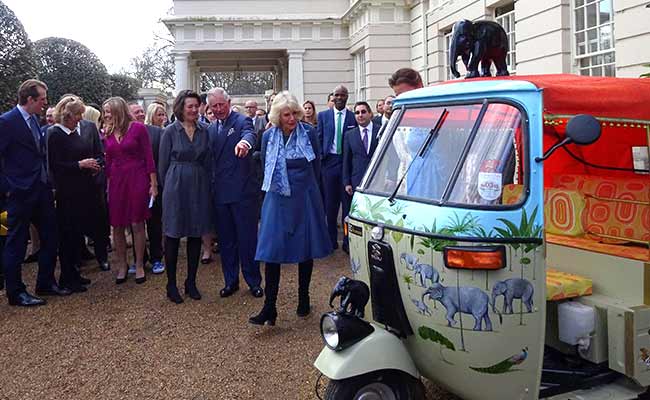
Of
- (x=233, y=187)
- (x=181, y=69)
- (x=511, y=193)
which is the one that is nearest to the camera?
(x=511, y=193)

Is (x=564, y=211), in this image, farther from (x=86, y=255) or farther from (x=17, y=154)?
(x=86, y=255)

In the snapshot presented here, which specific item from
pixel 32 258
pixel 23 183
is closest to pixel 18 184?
pixel 23 183

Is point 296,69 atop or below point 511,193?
atop

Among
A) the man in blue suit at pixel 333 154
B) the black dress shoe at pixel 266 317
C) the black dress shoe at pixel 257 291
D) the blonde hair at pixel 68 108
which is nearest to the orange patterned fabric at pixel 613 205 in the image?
the black dress shoe at pixel 266 317

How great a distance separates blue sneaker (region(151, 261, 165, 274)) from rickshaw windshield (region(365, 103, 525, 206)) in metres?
4.41

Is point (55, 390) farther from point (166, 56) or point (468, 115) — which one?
point (166, 56)

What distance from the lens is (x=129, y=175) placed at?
671 centimetres

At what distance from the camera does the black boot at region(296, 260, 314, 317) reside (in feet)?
17.5

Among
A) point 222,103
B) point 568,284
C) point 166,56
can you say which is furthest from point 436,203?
point 166,56

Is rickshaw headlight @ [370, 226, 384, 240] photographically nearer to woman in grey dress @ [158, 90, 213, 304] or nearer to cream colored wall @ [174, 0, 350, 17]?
woman in grey dress @ [158, 90, 213, 304]

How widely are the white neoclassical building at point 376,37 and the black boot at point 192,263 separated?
6.36m

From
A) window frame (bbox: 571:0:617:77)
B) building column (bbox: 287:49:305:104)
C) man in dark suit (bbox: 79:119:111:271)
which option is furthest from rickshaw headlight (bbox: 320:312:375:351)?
building column (bbox: 287:49:305:104)

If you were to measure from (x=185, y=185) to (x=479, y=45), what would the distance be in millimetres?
3330

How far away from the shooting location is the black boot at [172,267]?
6.15 m
